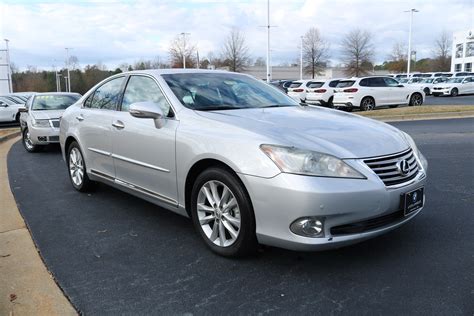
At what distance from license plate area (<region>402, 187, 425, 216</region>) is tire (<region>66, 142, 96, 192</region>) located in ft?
12.8

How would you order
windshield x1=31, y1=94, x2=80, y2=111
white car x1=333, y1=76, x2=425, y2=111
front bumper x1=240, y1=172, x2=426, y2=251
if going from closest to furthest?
front bumper x1=240, y1=172, x2=426, y2=251 → windshield x1=31, y1=94, x2=80, y2=111 → white car x1=333, y1=76, x2=425, y2=111

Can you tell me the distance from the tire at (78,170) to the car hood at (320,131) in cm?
247

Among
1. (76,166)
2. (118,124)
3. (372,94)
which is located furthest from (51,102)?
(372,94)

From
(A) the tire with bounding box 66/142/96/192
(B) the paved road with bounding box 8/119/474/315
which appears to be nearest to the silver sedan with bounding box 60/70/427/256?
(B) the paved road with bounding box 8/119/474/315

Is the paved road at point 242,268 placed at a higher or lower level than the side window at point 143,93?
lower

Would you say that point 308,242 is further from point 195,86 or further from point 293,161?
point 195,86

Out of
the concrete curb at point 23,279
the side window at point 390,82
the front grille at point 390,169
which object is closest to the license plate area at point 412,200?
the front grille at point 390,169

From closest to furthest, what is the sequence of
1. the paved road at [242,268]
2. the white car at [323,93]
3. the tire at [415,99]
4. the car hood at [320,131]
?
the paved road at [242,268], the car hood at [320,131], the tire at [415,99], the white car at [323,93]

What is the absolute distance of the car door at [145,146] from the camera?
4008 millimetres

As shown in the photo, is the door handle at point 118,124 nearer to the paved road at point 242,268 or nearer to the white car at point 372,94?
the paved road at point 242,268

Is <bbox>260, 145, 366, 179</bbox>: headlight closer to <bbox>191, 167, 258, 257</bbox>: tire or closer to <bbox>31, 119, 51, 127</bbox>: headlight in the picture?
<bbox>191, 167, 258, 257</bbox>: tire

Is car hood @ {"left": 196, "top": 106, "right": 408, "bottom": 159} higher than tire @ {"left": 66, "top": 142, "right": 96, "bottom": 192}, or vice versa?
car hood @ {"left": 196, "top": 106, "right": 408, "bottom": 159}

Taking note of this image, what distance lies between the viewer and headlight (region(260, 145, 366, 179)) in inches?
121

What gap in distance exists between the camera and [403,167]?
3414 millimetres
